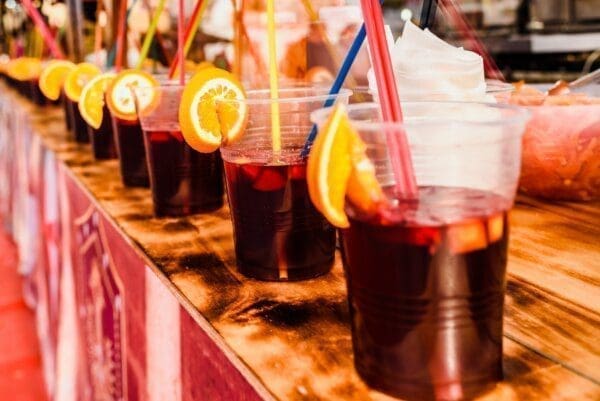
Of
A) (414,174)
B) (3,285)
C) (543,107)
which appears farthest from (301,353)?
(3,285)

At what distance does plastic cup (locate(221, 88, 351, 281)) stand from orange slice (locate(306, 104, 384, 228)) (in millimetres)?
354

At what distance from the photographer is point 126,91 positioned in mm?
1528

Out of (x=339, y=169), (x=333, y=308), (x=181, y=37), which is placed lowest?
(x=333, y=308)

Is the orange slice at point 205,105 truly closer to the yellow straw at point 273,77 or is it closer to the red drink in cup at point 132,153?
the yellow straw at point 273,77

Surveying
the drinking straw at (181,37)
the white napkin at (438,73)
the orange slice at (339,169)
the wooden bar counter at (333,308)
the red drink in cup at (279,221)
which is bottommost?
the wooden bar counter at (333,308)

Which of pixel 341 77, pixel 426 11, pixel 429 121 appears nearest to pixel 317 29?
pixel 426 11

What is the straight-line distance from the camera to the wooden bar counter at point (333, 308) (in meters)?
0.70

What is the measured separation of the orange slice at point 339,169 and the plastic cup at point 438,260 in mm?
22

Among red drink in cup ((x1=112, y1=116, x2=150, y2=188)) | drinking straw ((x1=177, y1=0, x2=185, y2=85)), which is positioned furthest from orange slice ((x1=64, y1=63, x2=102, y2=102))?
drinking straw ((x1=177, y1=0, x2=185, y2=85))

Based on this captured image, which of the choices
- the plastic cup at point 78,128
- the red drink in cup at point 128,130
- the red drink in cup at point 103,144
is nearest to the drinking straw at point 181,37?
the red drink in cup at point 128,130

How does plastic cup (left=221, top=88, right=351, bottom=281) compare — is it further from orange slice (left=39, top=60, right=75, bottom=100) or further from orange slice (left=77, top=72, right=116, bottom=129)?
orange slice (left=39, top=60, right=75, bottom=100)

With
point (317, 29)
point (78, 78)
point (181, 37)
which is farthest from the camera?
point (78, 78)

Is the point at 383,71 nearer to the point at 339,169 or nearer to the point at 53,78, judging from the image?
the point at 339,169

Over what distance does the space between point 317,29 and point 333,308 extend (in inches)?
43.1
